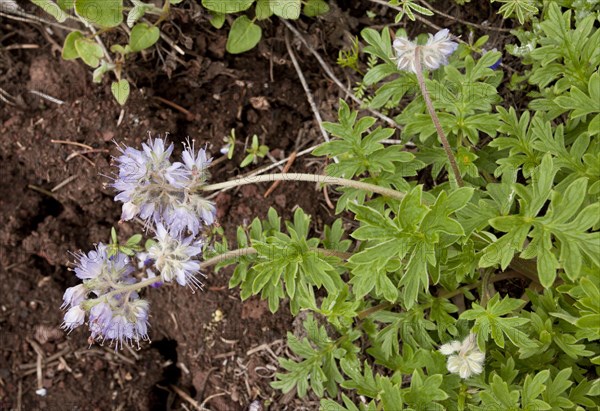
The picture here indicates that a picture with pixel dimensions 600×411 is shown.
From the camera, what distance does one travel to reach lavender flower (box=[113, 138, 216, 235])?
2.80m

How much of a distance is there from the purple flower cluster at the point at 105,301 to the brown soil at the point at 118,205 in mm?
1239

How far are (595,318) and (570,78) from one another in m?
1.23

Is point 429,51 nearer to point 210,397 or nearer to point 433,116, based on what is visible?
point 433,116

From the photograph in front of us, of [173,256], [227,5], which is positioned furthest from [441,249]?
[227,5]

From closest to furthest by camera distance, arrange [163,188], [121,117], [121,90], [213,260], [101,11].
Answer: [163,188] < [213,260] < [101,11] < [121,90] < [121,117]

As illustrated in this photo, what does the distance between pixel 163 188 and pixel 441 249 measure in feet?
4.03

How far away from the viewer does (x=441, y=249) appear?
292cm

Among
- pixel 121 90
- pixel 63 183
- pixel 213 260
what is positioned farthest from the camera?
pixel 63 183

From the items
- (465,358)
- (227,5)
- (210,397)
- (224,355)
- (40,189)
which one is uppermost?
(227,5)

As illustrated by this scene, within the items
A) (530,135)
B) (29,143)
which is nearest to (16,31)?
(29,143)

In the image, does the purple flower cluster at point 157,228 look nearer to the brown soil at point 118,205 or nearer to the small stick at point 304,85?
the brown soil at point 118,205

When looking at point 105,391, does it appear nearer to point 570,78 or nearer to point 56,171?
point 56,171

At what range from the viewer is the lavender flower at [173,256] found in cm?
290

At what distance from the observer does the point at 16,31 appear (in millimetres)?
4539
